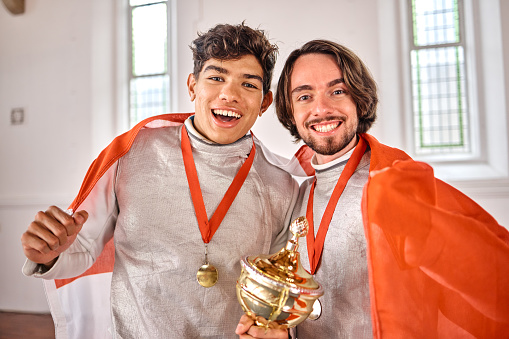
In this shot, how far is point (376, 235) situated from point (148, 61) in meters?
4.34

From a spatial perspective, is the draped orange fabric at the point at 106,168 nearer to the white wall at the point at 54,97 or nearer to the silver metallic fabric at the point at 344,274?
the silver metallic fabric at the point at 344,274

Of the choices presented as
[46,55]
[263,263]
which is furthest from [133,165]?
[46,55]

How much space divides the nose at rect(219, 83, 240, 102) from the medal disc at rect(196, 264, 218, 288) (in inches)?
28.3

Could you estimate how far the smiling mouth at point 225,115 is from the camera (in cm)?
181

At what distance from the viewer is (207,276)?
164 cm

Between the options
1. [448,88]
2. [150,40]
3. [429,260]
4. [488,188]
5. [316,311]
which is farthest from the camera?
[150,40]

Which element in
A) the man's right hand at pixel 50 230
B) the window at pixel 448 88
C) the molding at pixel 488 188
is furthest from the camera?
the window at pixel 448 88

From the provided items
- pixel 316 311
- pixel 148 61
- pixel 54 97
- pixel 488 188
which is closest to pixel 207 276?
pixel 316 311

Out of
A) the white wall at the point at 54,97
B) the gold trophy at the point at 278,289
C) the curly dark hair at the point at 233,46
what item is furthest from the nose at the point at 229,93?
the white wall at the point at 54,97

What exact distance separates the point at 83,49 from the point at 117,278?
3.77m

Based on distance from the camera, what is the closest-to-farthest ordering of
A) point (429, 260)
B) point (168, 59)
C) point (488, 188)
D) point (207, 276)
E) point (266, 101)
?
point (429, 260) → point (207, 276) → point (266, 101) → point (488, 188) → point (168, 59)

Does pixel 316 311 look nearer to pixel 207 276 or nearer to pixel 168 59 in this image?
pixel 207 276

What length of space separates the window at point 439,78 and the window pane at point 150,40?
9.14ft

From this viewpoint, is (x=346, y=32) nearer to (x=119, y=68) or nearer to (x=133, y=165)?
(x=119, y=68)
